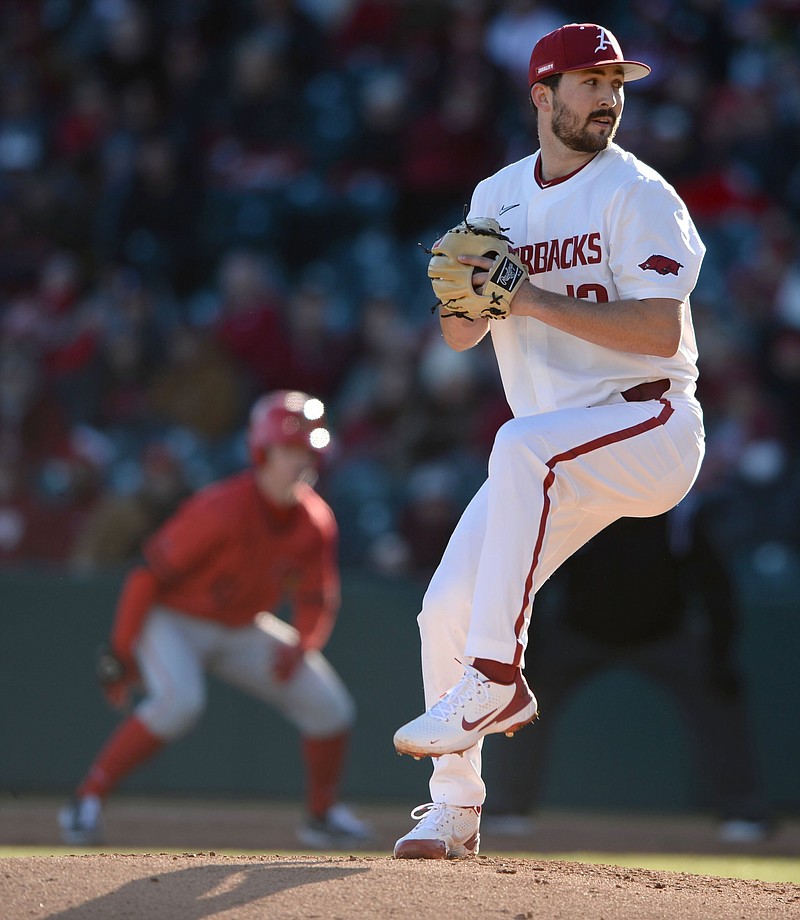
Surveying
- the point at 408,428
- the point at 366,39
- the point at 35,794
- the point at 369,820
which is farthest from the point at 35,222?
the point at 369,820

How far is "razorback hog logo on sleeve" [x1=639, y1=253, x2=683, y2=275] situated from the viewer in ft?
13.3

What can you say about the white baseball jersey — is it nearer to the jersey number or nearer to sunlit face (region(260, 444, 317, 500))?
the jersey number

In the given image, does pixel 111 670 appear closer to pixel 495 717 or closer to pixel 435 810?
pixel 435 810

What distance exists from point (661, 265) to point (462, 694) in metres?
1.24

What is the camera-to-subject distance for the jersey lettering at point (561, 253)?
13.8 ft

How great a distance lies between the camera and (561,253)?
167 inches

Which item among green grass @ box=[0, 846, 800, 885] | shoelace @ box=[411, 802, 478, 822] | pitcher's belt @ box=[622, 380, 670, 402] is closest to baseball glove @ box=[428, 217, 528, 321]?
A: pitcher's belt @ box=[622, 380, 670, 402]

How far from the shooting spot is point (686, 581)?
800 centimetres

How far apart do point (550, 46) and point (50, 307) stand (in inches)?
298

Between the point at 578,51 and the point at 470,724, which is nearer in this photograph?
the point at 470,724

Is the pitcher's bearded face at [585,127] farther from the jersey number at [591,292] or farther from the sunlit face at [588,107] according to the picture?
the jersey number at [591,292]

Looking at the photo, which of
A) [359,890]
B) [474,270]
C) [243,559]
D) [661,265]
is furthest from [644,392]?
[243,559]

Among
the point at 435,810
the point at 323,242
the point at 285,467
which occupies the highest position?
the point at 323,242

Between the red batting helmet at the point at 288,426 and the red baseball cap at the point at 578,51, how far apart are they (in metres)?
3.38
